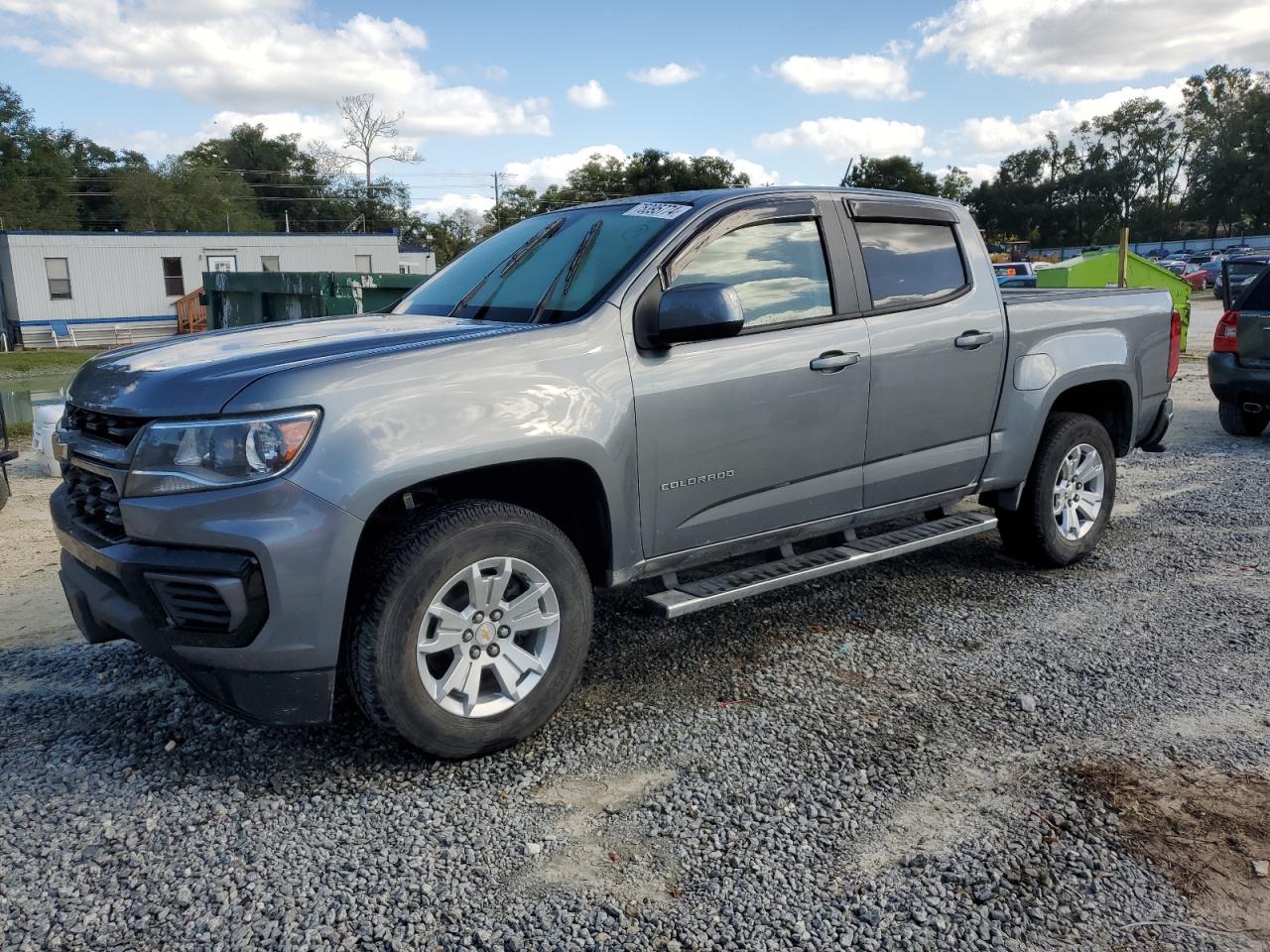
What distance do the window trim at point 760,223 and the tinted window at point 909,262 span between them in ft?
0.76

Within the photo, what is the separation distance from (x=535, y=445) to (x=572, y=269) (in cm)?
98

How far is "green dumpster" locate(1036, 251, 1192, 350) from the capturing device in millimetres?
15125

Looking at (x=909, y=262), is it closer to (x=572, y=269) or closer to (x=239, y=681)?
(x=572, y=269)

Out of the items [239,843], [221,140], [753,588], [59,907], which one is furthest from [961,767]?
[221,140]

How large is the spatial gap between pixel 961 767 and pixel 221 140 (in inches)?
3921

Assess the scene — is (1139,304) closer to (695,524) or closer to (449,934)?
(695,524)

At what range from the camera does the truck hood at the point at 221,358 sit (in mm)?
3064

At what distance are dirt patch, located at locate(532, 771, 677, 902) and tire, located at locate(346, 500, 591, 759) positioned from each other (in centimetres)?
31

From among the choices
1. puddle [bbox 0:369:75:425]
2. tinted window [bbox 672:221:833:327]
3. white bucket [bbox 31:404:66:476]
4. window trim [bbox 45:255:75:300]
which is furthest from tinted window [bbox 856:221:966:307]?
window trim [bbox 45:255:75:300]

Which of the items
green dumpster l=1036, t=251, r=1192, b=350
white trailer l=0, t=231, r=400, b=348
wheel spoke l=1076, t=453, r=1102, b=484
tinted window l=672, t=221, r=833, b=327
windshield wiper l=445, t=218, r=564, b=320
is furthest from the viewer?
white trailer l=0, t=231, r=400, b=348

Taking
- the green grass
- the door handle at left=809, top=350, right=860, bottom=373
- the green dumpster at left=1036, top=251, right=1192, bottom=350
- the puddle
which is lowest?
the green grass

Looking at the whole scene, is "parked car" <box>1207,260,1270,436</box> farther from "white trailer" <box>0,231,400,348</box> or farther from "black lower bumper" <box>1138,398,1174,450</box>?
"white trailer" <box>0,231,400,348</box>

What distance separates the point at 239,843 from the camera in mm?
2939

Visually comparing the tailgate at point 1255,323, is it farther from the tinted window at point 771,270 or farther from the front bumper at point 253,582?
the front bumper at point 253,582
